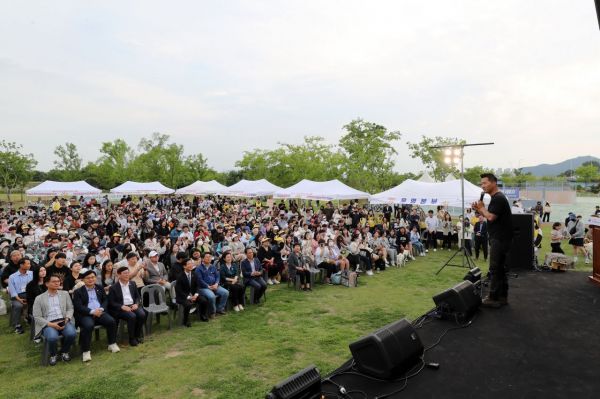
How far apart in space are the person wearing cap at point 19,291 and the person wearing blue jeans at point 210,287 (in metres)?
3.13

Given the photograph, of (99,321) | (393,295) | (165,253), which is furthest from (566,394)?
(165,253)

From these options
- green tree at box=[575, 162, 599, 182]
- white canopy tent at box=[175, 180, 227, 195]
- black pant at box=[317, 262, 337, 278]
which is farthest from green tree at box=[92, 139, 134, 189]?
green tree at box=[575, 162, 599, 182]

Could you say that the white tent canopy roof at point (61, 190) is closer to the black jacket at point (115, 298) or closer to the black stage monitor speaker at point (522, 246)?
the black jacket at point (115, 298)

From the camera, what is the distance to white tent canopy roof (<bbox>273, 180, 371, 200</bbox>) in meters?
18.0

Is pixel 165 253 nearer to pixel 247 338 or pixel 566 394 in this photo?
pixel 247 338

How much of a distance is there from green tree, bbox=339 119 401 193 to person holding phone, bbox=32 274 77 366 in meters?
31.0

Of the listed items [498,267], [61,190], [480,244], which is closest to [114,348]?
[498,267]

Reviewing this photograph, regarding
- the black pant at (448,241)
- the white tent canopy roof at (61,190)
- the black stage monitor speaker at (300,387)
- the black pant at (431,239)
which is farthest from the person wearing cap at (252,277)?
the white tent canopy roof at (61,190)

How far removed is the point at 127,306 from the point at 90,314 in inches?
20.7

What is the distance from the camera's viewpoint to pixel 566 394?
2.90 m

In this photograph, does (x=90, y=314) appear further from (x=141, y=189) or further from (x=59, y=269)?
(x=141, y=189)

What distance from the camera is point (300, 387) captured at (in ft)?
9.09

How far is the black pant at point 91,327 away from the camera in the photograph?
516 cm

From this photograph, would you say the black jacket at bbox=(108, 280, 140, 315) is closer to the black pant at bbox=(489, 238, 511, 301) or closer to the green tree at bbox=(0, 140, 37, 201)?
the black pant at bbox=(489, 238, 511, 301)
